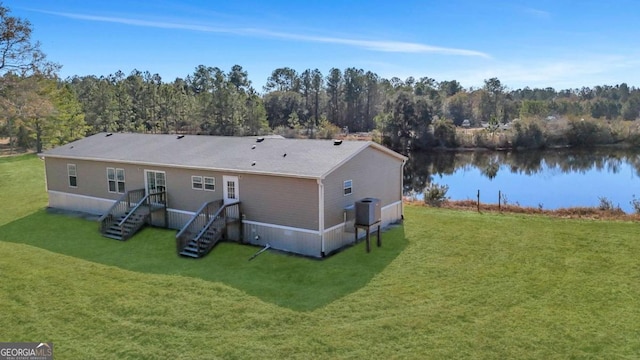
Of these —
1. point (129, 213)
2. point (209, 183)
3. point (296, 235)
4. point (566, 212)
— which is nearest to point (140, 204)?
point (129, 213)

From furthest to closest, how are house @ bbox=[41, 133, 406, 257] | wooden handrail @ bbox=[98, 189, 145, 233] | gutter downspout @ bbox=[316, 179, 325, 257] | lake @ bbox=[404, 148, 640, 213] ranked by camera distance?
lake @ bbox=[404, 148, 640, 213] < wooden handrail @ bbox=[98, 189, 145, 233] < house @ bbox=[41, 133, 406, 257] < gutter downspout @ bbox=[316, 179, 325, 257]

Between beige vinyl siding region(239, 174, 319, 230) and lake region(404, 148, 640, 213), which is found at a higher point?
beige vinyl siding region(239, 174, 319, 230)

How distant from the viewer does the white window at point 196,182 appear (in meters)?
15.5

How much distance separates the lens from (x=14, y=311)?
10016mm

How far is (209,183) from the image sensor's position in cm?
1529

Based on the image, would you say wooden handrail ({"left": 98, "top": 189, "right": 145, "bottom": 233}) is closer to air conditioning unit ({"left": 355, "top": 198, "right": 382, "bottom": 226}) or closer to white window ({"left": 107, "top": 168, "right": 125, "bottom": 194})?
white window ({"left": 107, "top": 168, "right": 125, "bottom": 194})

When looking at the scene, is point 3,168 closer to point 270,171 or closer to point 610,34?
point 270,171

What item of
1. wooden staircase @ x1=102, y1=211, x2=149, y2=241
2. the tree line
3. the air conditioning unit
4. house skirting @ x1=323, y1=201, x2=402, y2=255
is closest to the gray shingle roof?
the air conditioning unit

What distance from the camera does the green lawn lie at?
8344mm

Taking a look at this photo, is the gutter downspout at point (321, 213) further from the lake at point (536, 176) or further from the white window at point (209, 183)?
the lake at point (536, 176)

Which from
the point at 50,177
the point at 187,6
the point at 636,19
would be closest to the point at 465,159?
the point at 636,19

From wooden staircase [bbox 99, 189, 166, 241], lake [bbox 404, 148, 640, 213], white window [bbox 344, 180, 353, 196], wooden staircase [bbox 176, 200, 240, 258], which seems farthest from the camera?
lake [bbox 404, 148, 640, 213]

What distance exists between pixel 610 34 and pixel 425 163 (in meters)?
22.6

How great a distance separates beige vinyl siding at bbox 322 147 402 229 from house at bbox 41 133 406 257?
3 centimetres
